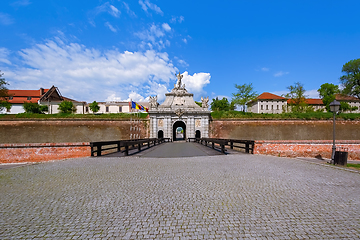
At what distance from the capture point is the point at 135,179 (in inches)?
237

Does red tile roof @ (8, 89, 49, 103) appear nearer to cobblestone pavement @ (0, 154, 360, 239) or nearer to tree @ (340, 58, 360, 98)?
cobblestone pavement @ (0, 154, 360, 239)

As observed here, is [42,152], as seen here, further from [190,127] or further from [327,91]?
[327,91]

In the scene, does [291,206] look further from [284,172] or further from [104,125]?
[104,125]

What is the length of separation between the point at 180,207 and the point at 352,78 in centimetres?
5338

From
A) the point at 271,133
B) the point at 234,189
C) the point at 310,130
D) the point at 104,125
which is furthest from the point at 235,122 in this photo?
the point at 234,189

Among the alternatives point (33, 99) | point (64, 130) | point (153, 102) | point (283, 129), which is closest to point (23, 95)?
point (33, 99)

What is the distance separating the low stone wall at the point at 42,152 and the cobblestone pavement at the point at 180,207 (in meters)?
5.77

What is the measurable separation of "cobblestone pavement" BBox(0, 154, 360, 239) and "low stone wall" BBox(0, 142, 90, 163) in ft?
18.9

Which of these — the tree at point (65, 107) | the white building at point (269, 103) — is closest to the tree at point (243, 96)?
the white building at point (269, 103)

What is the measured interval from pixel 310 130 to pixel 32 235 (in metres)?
38.2

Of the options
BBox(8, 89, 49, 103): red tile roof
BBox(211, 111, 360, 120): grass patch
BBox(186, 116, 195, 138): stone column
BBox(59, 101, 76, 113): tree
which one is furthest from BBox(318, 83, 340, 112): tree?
BBox(8, 89, 49, 103): red tile roof

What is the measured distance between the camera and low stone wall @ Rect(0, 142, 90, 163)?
12188 millimetres

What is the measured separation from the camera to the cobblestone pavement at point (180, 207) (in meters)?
3.02

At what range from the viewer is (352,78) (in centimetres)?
3975
